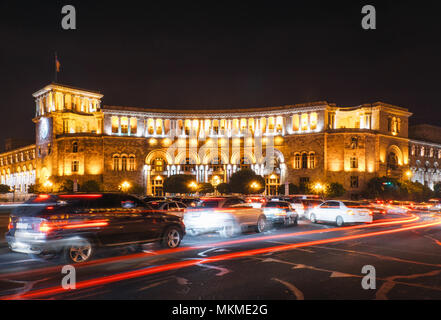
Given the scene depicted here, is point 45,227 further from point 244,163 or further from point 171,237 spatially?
point 244,163

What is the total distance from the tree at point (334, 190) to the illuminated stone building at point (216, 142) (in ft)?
17.2

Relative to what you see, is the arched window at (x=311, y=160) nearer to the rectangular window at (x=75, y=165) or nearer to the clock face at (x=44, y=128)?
the rectangular window at (x=75, y=165)

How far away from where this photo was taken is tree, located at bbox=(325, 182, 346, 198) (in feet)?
185

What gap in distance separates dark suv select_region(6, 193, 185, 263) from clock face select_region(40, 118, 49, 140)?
6820 cm

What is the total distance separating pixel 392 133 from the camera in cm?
6700

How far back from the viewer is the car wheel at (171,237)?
40.3ft

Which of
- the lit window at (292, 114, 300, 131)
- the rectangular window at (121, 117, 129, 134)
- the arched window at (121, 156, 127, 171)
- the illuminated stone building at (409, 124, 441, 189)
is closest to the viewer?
the lit window at (292, 114, 300, 131)

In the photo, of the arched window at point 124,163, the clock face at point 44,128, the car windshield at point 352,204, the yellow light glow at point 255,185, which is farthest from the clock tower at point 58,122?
the car windshield at point 352,204

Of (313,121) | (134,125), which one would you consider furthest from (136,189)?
(313,121)

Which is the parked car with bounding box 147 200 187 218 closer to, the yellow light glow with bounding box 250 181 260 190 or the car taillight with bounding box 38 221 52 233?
the car taillight with bounding box 38 221 52 233

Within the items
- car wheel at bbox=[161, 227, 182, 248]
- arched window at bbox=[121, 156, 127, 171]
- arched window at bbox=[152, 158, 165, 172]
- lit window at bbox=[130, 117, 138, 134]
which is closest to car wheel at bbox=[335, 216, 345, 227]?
car wheel at bbox=[161, 227, 182, 248]
